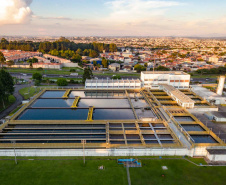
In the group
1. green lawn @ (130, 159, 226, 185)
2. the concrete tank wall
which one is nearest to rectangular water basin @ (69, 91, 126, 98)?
the concrete tank wall

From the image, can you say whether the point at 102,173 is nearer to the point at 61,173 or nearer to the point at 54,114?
the point at 61,173

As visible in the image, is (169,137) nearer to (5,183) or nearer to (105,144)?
(105,144)

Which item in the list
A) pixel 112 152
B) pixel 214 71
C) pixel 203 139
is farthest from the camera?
pixel 214 71

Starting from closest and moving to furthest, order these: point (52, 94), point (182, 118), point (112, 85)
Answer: point (182, 118) < point (52, 94) < point (112, 85)

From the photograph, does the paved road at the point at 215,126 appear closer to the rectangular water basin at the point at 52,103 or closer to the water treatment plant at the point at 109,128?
the water treatment plant at the point at 109,128

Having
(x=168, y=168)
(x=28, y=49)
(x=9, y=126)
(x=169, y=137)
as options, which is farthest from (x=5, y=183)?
(x=28, y=49)

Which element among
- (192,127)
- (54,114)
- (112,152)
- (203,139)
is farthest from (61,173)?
(192,127)

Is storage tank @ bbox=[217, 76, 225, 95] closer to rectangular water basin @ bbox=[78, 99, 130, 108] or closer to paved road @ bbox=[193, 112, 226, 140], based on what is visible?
paved road @ bbox=[193, 112, 226, 140]
